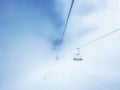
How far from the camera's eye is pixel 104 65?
1325 cm

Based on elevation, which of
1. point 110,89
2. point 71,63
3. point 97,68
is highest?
point 71,63

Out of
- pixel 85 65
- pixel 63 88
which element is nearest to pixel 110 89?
pixel 63 88

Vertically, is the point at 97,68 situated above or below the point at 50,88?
above

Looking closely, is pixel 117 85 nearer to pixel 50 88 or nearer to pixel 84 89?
pixel 84 89

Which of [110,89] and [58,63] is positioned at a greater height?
[58,63]

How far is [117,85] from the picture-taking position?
26.2ft

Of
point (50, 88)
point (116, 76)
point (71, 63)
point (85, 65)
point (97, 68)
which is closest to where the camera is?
point (50, 88)

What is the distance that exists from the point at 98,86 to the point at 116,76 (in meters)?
2.77

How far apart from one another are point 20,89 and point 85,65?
724 cm

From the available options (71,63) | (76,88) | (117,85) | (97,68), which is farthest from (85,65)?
(76,88)

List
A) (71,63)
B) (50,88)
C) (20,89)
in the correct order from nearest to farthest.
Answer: (50,88)
(20,89)
(71,63)

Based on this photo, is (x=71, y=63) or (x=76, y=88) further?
(x=71, y=63)

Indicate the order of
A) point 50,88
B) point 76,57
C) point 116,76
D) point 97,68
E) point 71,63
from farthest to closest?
point 71,63 → point 97,68 → point 116,76 → point 50,88 → point 76,57

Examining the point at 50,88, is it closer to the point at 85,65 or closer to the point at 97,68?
the point at 97,68
